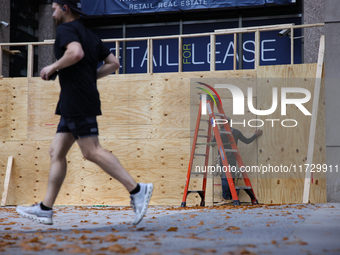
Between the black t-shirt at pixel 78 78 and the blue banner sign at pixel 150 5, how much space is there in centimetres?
867

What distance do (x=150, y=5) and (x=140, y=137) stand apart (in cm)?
547

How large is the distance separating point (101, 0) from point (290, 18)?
5024mm

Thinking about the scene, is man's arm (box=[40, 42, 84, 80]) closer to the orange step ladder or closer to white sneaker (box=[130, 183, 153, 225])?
white sneaker (box=[130, 183, 153, 225])

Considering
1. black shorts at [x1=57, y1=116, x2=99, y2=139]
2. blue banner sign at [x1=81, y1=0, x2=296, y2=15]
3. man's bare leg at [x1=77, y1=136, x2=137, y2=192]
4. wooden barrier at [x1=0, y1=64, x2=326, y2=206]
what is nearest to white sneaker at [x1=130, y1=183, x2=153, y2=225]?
man's bare leg at [x1=77, y1=136, x2=137, y2=192]

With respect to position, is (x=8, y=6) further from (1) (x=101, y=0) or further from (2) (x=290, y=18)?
(2) (x=290, y=18)

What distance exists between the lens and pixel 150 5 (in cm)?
1172

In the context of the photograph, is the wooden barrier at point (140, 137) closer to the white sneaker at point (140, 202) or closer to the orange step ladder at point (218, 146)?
the orange step ladder at point (218, 146)

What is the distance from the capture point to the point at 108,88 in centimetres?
766

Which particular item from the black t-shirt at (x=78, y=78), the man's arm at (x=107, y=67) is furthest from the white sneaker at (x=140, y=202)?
the man's arm at (x=107, y=67)

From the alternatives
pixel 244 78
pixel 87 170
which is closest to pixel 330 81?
pixel 244 78

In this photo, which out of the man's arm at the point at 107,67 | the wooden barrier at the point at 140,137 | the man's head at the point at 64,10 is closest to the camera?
the man's head at the point at 64,10

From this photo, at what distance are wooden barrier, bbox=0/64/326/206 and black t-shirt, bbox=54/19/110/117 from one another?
424cm

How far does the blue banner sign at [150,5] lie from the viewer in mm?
11281

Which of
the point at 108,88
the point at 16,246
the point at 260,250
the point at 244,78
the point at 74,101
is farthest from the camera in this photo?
the point at 108,88
